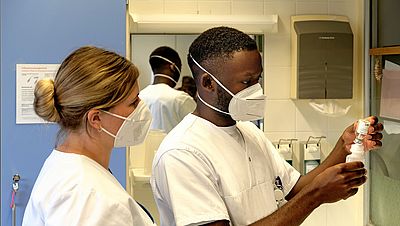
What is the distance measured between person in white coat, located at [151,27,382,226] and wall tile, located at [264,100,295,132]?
1.09m

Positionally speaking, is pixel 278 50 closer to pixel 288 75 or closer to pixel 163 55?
pixel 288 75

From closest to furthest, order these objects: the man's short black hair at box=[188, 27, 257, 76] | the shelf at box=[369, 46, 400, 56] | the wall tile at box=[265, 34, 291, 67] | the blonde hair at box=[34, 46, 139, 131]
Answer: the blonde hair at box=[34, 46, 139, 131] → the man's short black hair at box=[188, 27, 257, 76] → the shelf at box=[369, 46, 400, 56] → the wall tile at box=[265, 34, 291, 67]

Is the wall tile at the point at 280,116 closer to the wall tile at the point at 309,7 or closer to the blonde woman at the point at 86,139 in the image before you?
the wall tile at the point at 309,7

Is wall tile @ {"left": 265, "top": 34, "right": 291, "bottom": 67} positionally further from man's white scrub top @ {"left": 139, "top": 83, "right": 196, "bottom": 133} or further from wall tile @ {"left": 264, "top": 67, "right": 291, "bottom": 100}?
man's white scrub top @ {"left": 139, "top": 83, "right": 196, "bottom": 133}

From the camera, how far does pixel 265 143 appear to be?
1.74m

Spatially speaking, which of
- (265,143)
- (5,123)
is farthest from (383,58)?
(5,123)

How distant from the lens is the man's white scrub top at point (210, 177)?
1.41 metres

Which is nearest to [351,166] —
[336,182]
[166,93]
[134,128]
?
[336,182]

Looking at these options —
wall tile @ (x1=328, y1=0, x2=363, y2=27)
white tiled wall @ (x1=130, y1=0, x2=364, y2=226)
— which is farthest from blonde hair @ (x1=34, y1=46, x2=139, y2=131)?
wall tile @ (x1=328, y1=0, x2=363, y2=27)

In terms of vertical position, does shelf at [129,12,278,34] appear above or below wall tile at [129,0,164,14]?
below

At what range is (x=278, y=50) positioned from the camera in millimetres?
2781

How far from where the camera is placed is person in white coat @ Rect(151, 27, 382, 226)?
1.40m

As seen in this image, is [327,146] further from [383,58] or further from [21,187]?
[21,187]

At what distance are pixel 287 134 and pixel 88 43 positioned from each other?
1.20m
